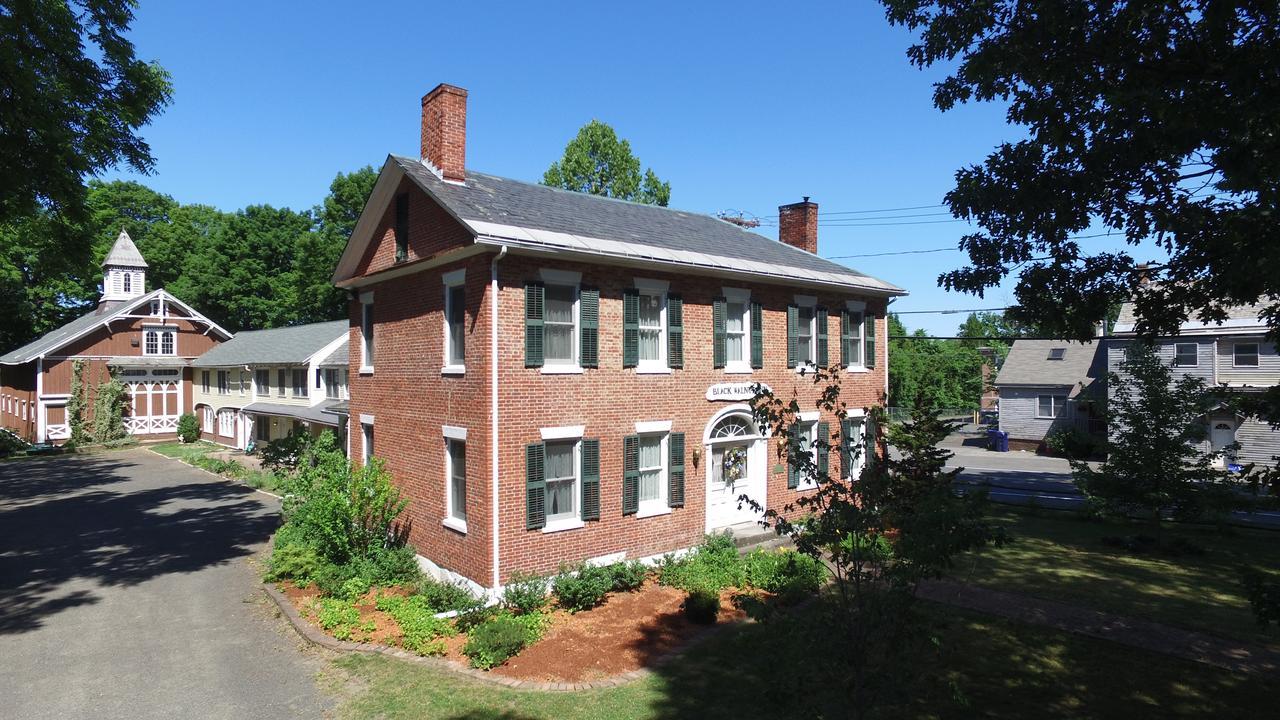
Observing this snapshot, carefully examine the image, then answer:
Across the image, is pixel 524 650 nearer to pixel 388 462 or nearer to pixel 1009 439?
pixel 388 462

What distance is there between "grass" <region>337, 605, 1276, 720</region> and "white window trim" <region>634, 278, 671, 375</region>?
236 inches

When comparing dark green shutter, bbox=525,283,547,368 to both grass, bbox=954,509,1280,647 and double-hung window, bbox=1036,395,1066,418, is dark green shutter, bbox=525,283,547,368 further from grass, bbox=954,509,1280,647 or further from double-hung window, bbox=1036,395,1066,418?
double-hung window, bbox=1036,395,1066,418

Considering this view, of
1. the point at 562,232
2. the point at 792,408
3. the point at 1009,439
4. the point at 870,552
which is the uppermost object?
the point at 562,232

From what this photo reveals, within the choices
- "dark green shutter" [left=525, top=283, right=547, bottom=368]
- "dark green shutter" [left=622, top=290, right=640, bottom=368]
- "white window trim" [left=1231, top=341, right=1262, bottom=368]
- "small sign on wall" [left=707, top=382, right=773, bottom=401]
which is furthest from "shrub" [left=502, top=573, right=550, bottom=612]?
"white window trim" [left=1231, top=341, right=1262, bottom=368]

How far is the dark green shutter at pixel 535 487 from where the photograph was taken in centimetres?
1284

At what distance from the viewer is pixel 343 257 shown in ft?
58.7

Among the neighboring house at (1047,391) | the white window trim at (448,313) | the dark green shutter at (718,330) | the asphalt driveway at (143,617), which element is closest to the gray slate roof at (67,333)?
the asphalt driveway at (143,617)

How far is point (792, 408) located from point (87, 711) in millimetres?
10164

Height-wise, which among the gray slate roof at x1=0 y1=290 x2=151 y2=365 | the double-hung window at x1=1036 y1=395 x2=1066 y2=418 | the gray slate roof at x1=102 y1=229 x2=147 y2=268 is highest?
the gray slate roof at x1=102 y1=229 x2=147 y2=268

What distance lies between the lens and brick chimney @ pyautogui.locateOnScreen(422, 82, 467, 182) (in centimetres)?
1483

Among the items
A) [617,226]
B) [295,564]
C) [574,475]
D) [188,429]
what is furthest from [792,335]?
[188,429]

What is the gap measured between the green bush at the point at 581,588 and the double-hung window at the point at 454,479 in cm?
258

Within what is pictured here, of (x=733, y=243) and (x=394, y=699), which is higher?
(x=733, y=243)

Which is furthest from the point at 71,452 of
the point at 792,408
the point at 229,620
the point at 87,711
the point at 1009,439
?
the point at 1009,439
